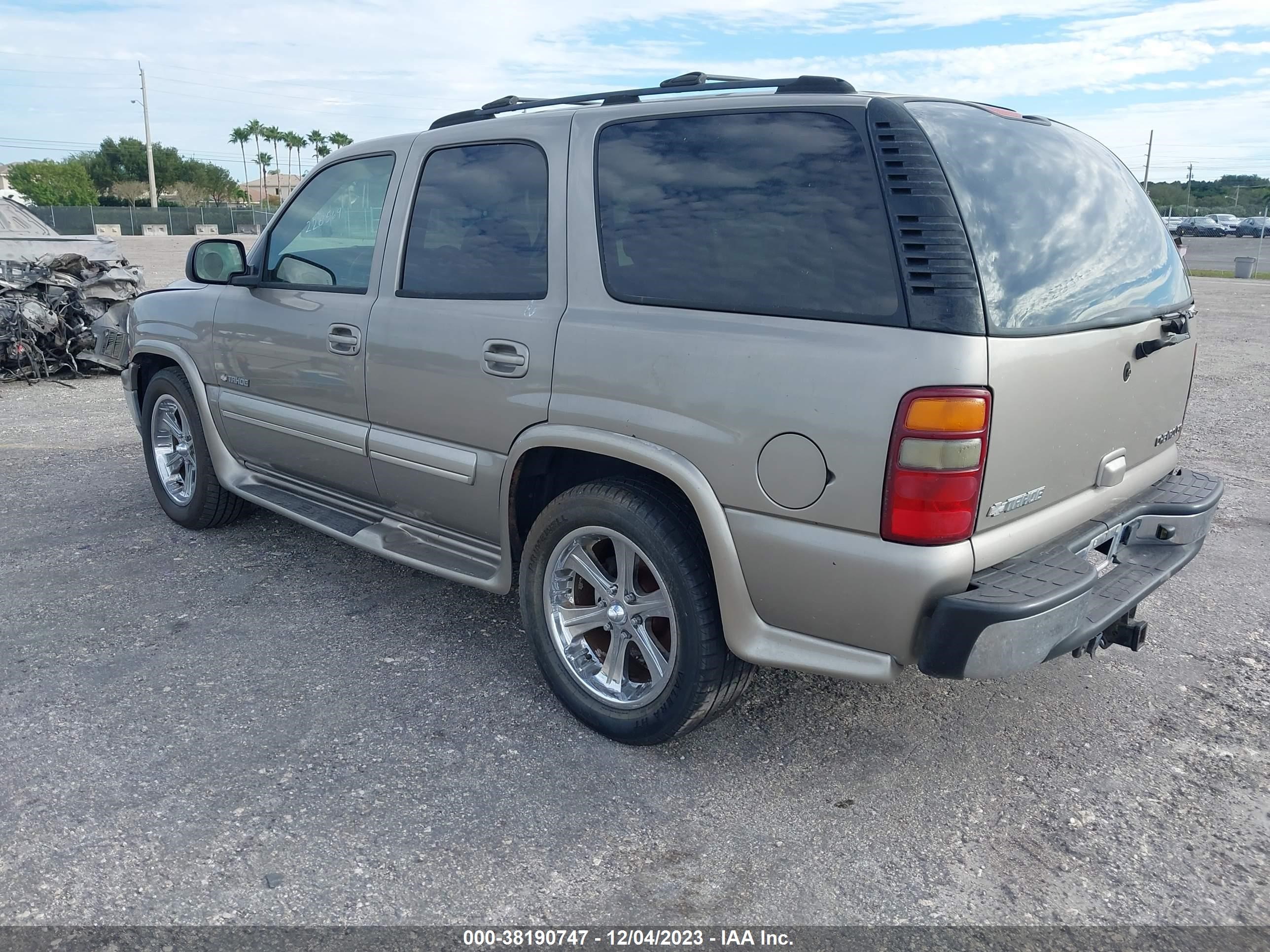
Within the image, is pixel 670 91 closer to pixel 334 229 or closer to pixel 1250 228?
pixel 334 229

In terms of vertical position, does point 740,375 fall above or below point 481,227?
below

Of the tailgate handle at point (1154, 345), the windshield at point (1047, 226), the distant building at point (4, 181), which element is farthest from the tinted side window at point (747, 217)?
the distant building at point (4, 181)

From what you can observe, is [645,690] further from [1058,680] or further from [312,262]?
[312,262]

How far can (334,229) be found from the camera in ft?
13.9

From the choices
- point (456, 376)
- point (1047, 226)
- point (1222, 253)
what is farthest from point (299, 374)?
point (1222, 253)

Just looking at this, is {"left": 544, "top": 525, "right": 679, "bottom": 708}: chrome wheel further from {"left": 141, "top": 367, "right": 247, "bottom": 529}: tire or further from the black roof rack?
{"left": 141, "top": 367, "right": 247, "bottom": 529}: tire

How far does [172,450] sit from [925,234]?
4362mm

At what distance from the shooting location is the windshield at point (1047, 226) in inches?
102

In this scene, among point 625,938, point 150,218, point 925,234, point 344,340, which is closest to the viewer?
point 625,938

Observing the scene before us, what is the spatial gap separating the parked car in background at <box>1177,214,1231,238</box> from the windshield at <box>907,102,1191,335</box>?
54.2m

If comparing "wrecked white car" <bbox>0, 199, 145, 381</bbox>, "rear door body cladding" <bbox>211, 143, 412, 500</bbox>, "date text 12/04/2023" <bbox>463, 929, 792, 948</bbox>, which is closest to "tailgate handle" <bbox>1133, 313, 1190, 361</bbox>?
"date text 12/04/2023" <bbox>463, 929, 792, 948</bbox>

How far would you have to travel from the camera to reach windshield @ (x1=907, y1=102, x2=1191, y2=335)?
2.60 meters

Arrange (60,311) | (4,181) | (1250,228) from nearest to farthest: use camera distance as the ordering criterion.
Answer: (60,311)
(1250,228)
(4,181)

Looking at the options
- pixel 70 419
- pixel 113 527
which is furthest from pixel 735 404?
pixel 70 419
